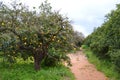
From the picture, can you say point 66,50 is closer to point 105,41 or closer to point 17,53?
point 17,53

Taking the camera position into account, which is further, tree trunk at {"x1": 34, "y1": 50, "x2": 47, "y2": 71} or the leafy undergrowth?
tree trunk at {"x1": 34, "y1": 50, "x2": 47, "y2": 71}

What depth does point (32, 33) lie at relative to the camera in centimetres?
1435

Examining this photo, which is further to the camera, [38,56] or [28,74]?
[38,56]

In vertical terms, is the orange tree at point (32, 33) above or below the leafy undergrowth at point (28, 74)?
above

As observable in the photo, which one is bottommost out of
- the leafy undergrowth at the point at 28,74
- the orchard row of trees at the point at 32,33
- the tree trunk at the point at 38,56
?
the leafy undergrowth at the point at 28,74

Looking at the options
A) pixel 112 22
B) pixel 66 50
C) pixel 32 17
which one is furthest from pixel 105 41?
pixel 32 17

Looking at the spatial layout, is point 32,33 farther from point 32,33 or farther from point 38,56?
point 38,56

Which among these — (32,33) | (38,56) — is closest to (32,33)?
(32,33)

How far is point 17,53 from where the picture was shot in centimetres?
1527

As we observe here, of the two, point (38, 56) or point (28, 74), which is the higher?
point (38, 56)

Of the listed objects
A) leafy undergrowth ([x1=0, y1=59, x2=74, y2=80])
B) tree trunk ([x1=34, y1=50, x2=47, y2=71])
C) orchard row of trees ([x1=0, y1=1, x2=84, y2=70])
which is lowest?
leafy undergrowth ([x1=0, y1=59, x2=74, y2=80])

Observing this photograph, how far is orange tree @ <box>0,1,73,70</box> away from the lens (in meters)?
14.4

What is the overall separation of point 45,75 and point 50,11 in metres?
3.82

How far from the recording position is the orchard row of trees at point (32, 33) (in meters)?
14.4
